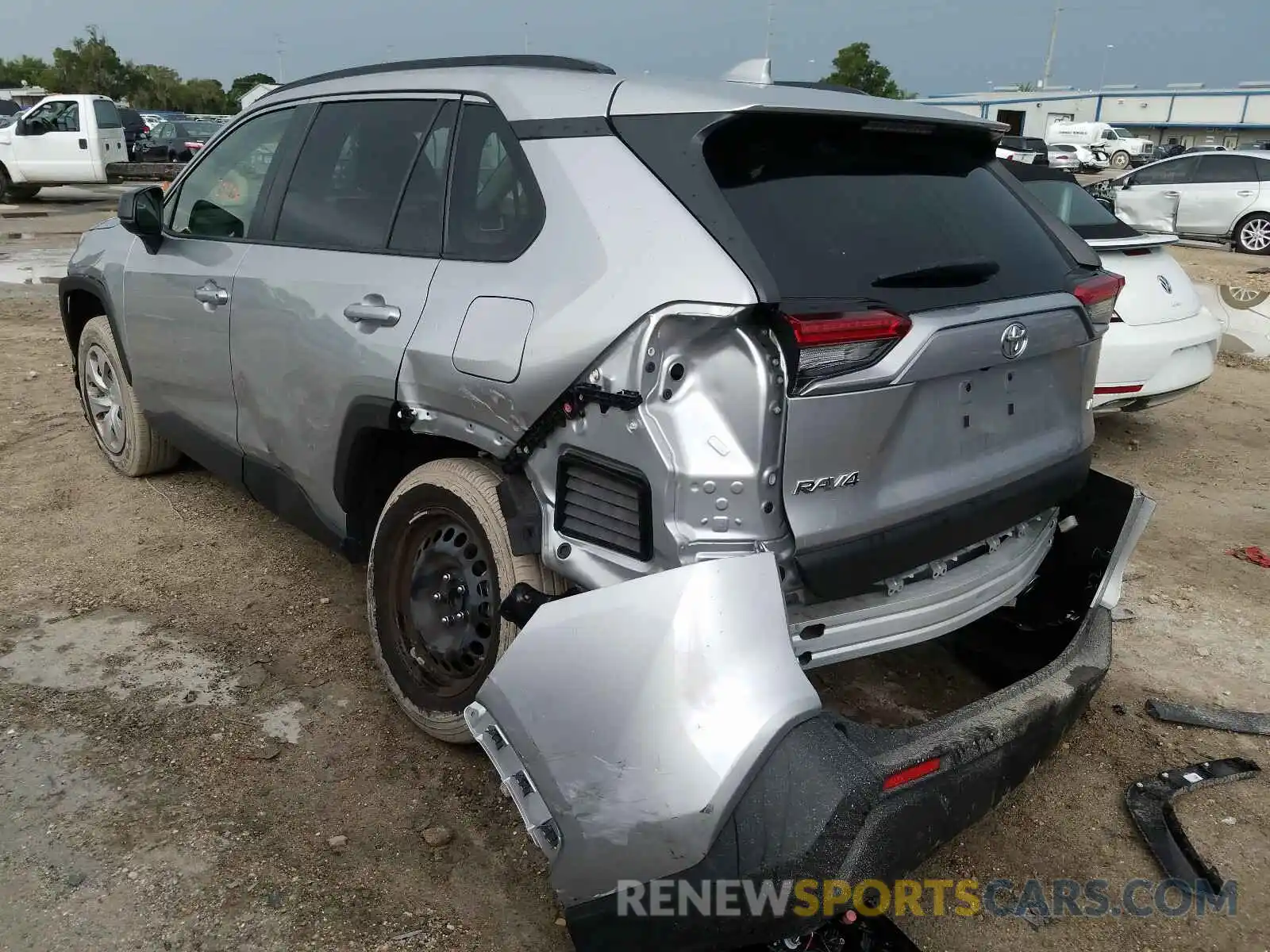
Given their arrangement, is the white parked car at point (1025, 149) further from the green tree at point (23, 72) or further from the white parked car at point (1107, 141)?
the green tree at point (23, 72)

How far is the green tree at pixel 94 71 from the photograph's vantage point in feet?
199

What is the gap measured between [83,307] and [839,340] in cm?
425

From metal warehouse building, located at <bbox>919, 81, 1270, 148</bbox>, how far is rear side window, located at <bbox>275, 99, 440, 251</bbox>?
198 feet

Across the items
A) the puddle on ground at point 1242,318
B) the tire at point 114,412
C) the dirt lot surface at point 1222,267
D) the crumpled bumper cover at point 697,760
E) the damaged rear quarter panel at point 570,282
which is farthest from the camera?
the dirt lot surface at point 1222,267

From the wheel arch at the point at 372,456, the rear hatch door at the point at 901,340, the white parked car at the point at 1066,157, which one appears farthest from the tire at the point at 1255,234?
the white parked car at the point at 1066,157

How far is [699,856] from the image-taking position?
185 centimetres

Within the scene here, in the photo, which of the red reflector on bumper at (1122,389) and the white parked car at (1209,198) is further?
the white parked car at (1209,198)

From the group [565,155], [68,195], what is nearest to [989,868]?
[565,155]

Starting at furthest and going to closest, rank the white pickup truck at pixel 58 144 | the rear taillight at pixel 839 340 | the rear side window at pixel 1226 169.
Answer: the white pickup truck at pixel 58 144
the rear side window at pixel 1226 169
the rear taillight at pixel 839 340

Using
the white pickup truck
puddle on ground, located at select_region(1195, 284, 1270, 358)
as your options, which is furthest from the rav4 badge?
the white pickup truck

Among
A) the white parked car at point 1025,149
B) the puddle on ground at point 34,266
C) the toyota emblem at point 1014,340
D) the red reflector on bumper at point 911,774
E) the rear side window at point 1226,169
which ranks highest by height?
the white parked car at point 1025,149

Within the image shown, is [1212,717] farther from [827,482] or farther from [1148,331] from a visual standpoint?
[1148,331]

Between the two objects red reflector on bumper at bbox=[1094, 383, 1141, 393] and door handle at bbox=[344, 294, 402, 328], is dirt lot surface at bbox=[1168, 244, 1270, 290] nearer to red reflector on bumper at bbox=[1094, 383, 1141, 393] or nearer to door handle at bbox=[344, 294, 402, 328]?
red reflector on bumper at bbox=[1094, 383, 1141, 393]

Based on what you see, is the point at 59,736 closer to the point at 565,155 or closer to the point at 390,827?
the point at 390,827
